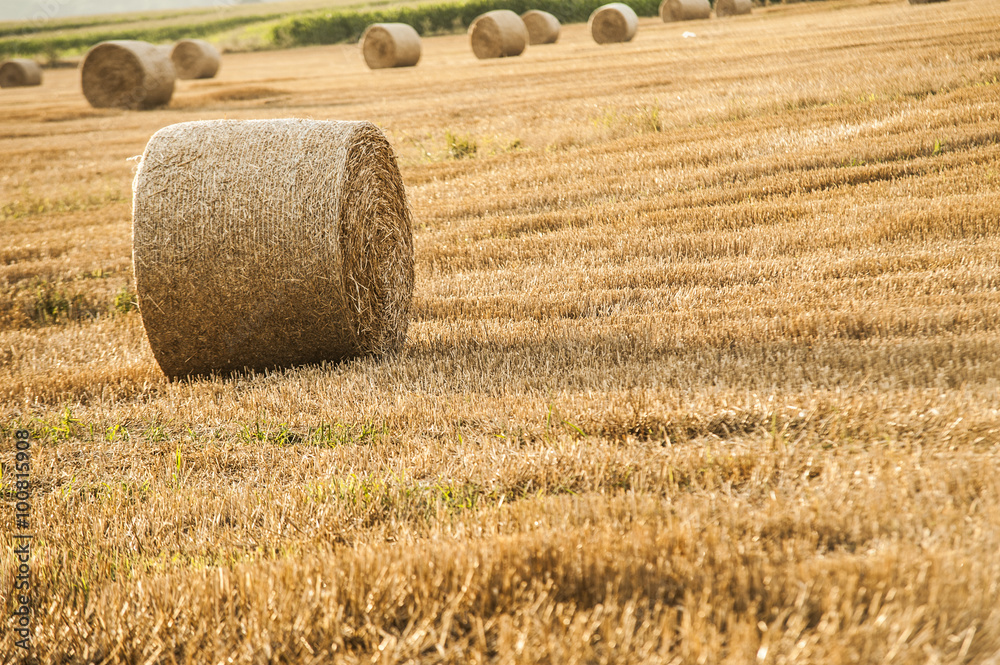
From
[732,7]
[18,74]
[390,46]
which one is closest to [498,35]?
[390,46]

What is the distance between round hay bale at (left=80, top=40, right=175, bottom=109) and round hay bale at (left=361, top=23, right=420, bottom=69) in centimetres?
948

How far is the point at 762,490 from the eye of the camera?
3.27 m

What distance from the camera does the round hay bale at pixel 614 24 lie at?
106ft

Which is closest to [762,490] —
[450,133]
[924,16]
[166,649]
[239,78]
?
[166,649]

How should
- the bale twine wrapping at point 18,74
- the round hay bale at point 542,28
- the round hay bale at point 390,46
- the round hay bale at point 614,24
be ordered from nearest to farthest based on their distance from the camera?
the round hay bale at point 390,46
the round hay bale at point 614,24
the round hay bale at point 542,28
the bale twine wrapping at point 18,74

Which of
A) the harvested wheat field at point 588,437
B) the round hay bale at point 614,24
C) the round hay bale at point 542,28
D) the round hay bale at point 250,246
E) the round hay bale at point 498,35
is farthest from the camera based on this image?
the round hay bale at point 542,28

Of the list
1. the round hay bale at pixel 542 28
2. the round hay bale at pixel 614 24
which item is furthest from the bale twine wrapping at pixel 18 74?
the round hay bale at pixel 614 24

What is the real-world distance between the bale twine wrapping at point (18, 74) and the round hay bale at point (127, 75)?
16.3 meters

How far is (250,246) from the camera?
554cm

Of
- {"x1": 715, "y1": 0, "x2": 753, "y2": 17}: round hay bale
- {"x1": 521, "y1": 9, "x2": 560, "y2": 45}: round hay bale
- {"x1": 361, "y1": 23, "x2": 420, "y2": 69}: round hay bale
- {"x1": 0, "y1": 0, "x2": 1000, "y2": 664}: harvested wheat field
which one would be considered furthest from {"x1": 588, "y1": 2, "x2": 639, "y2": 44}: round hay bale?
{"x1": 0, "y1": 0, "x2": 1000, "y2": 664}: harvested wheat field

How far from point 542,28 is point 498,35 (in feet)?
22.3

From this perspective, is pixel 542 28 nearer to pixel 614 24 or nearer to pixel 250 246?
pixel 614 24

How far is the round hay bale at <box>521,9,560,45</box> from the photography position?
37.0 meters

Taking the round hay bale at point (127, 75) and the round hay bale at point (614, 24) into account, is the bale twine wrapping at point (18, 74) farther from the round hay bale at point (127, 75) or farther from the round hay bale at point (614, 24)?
the round hay bale at point (614, 24)
